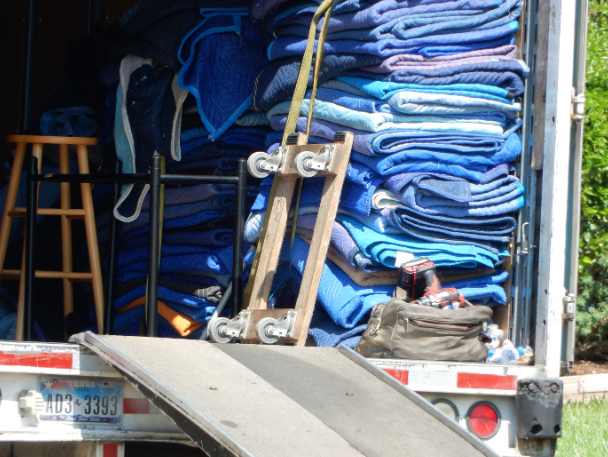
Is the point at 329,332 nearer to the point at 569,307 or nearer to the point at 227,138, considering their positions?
the point at 569,307

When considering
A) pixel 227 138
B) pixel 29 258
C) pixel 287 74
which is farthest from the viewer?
pixel 227 138

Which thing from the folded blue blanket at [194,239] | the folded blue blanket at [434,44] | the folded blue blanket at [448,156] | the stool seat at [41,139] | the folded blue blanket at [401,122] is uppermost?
the folded blue blanket at [434,44]

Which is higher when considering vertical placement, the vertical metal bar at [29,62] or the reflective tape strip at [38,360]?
the vertical metal bar at [29,62]

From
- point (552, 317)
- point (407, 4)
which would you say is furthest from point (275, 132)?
point (552, 317)

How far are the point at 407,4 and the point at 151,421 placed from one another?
1.66 metres

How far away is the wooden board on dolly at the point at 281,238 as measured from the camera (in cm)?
258

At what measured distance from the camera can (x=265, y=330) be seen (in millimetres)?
2572

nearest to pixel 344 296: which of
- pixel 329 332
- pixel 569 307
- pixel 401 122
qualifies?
pixel 329 332

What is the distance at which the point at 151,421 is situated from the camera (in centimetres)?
222

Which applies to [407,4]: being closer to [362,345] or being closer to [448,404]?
[362,345]

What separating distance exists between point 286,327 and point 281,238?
1.24 ft

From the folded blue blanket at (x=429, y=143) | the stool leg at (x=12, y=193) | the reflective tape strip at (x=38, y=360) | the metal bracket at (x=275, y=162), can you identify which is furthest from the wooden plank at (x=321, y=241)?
the stool leg at (x=12, y=193)

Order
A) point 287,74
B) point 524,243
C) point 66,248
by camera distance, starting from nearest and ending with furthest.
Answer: point 524,243, point 287,74, point 66,248

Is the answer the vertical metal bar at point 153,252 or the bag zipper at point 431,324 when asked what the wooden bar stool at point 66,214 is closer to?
the vertical metal bar at point 153,252
